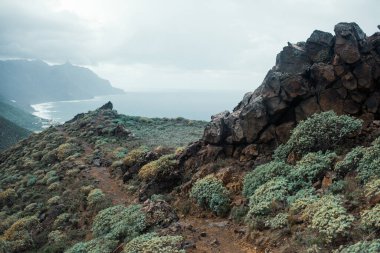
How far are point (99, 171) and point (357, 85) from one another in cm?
2192

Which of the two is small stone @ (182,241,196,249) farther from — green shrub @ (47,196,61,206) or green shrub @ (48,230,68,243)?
green shrub @ (47,196,61,206)

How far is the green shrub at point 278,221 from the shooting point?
43.4 ft

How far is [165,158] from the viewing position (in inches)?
973

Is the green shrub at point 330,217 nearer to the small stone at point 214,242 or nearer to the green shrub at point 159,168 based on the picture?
the small stone at point 214,242

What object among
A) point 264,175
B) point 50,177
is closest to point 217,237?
point 264,175

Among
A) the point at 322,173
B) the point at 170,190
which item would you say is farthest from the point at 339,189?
the point at 170,190

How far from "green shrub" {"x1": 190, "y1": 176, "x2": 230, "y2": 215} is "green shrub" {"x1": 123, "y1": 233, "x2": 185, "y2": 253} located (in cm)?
429

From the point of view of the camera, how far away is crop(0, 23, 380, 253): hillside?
12.9 metres

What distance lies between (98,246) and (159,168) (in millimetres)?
8856

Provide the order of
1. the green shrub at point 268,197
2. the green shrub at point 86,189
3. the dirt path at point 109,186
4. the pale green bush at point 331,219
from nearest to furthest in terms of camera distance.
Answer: the pale green bush at point 331,219, the green shrub at point 268,197, the dirt path at point 109,186, the green shrub at point 86,189

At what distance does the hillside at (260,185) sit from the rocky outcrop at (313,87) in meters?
0.06

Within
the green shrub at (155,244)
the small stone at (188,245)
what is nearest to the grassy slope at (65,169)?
the green shrub at (155,244)

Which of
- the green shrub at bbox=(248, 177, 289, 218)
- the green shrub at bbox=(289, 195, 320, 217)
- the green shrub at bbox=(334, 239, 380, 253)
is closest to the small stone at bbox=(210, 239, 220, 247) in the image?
the green shrub at bbox=(248, 177, 289, 218)

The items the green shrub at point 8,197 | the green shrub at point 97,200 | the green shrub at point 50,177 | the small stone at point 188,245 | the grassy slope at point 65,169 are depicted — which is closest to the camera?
the small stone at point 188,245
